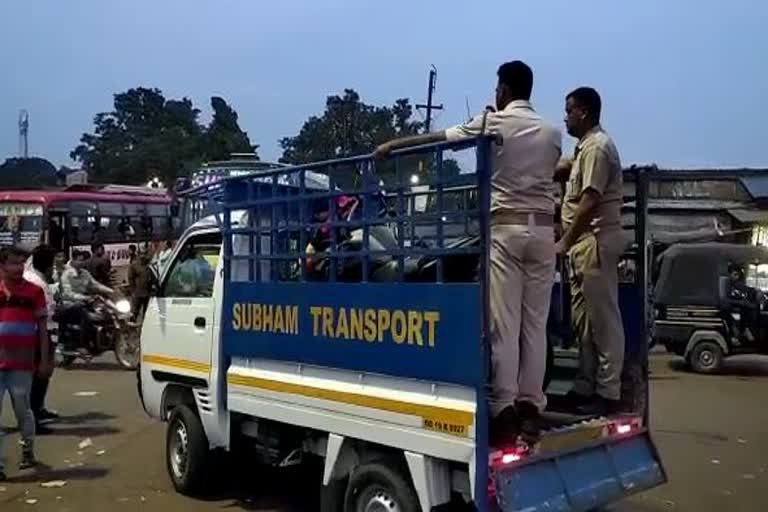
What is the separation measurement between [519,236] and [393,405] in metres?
1.08

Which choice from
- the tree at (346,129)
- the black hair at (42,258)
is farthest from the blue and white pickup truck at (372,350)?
the tree at (346,129)

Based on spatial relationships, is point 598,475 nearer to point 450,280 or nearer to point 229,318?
point 450,280

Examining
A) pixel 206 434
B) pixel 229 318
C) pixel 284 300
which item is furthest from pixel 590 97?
pixel 206 434

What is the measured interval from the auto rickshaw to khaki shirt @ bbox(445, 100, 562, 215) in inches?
390

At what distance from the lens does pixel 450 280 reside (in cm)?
470

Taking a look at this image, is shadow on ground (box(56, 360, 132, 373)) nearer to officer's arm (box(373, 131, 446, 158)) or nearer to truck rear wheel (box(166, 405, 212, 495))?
truck rear wheel (box(166, 405, 212, 495))

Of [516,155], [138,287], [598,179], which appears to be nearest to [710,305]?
[138,287]

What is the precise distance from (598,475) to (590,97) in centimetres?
226

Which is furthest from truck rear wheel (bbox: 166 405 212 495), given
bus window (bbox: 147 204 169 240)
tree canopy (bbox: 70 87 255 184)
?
tree canopy (bbox: 70 87 255 184)

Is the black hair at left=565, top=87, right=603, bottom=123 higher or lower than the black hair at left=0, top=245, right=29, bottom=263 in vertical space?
higher

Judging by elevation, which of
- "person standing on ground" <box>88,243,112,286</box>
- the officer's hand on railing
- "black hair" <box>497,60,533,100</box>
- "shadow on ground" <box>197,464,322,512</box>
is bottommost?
"shadow on ground" <box>197,464,322,512</box>

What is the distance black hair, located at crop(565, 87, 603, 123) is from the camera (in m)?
5.59

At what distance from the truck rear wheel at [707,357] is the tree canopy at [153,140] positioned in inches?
1457

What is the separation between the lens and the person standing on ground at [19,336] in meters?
7.34
